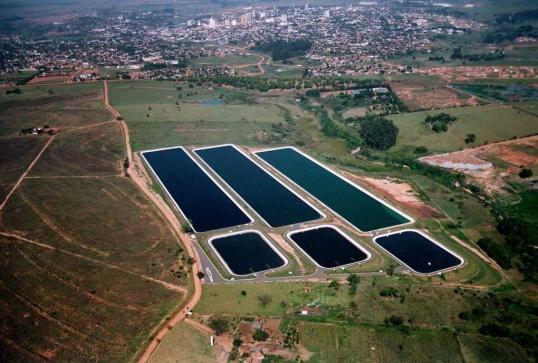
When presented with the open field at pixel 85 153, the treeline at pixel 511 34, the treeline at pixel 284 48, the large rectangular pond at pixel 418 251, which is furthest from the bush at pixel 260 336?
the treeline at pixel 511 34

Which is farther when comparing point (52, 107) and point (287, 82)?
point (287, 82)


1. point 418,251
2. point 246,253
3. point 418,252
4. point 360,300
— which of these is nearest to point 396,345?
point 360,300

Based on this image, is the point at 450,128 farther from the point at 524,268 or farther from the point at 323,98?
the point at 524,268

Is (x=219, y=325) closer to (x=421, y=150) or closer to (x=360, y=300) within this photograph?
(x=360, y=300)

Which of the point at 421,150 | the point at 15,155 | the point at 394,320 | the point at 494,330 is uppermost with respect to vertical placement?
the point at 15,155

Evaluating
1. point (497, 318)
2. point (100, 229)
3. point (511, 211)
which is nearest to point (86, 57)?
point (100, 229)

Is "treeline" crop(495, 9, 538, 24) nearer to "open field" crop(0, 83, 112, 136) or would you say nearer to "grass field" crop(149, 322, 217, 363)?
"open field" crop(0, 83, 112, 136)

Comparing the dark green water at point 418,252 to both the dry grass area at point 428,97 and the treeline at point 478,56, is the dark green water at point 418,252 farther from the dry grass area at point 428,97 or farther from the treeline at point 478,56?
the treeline at point 478,56
